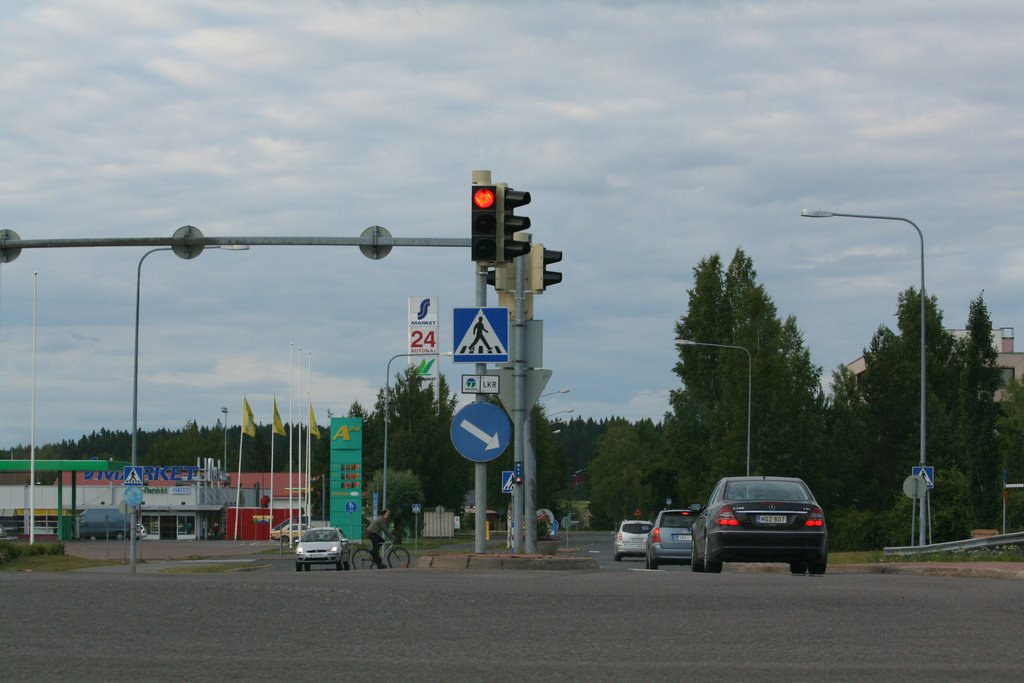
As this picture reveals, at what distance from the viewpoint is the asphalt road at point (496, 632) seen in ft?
24.4

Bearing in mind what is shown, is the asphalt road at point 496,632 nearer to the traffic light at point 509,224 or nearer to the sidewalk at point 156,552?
the traffic light at point 509,224

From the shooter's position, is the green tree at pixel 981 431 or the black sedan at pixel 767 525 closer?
the black sedan at pixel 767 525

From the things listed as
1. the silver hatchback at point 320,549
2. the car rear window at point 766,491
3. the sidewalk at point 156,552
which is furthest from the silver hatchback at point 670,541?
the sidewalk at point 156,552

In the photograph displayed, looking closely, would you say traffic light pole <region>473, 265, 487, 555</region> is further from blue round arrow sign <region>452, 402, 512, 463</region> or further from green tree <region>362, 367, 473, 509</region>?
green tree <region>362, 367, 473, 509</region>

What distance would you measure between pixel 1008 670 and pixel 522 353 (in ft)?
39.2

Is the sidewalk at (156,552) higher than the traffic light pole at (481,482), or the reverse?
the traffic light pole at (481,482)

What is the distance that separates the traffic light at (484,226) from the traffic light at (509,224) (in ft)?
0.23

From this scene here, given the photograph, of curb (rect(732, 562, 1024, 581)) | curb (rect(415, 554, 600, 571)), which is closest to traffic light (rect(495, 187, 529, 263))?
curb (rect(415, 554, 600, 571))

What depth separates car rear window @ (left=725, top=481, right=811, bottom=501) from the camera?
19.6 meters

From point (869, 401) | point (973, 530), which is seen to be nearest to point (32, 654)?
point (973, 530)

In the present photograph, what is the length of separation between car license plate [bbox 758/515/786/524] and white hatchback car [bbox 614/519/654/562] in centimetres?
2649

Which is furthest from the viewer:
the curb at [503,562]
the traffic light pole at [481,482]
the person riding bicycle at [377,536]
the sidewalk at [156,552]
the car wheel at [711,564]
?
the sidewalk at [156,552]

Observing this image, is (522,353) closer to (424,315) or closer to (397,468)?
(397,468)

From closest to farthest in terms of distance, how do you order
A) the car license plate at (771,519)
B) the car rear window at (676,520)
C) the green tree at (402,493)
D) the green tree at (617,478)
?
the car license plate at (771,519)
the car rear window at (676,520)
the green tree at (402,493)
the green tree at (617,478)
